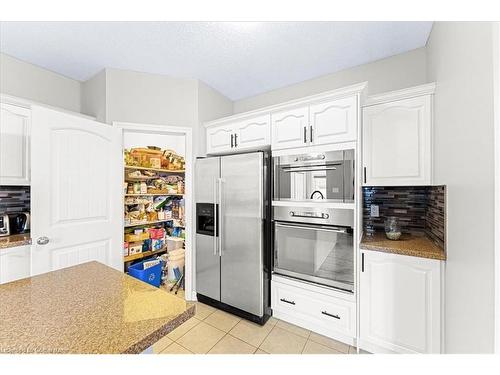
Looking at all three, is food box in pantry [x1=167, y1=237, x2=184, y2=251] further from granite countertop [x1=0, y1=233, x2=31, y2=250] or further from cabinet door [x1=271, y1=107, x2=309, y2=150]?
cabinet door [x1=271, y1=107, x2=309, y2=150]

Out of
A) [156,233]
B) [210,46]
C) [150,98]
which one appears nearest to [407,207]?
[210,46]

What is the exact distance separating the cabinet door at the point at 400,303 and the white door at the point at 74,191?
2.16m

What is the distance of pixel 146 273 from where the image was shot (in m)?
2.68

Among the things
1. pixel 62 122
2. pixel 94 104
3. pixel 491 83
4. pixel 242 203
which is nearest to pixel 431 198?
pixel 491 83

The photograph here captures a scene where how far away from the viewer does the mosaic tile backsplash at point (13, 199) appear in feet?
6.36

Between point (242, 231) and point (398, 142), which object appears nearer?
point (398, 142)

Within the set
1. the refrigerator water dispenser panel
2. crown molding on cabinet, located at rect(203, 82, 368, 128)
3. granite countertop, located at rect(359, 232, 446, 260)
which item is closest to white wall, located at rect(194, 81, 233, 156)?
crown molding on cabinet, located at rect(203, 82, 368, 128)

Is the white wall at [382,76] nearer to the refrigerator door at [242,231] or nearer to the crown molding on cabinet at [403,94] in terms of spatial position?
the crown molding on cabinet at [403,94]

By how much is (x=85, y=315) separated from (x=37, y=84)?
8.18 ft

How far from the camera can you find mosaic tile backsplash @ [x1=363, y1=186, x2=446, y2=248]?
5.82 ft

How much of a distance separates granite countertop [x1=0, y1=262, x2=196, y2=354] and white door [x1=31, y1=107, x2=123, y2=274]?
0.87 meters

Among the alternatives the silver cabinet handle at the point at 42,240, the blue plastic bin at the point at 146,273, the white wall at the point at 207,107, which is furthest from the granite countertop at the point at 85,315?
the blue plastic bin at the point at 146,273

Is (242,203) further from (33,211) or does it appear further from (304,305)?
(33,211)

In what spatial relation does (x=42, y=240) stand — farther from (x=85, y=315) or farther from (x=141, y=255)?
(x=141, y=255)
